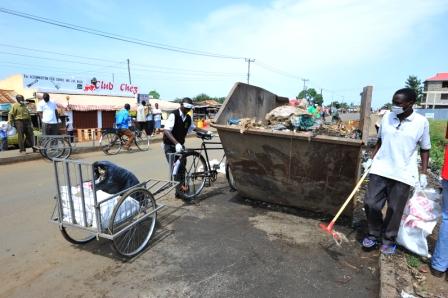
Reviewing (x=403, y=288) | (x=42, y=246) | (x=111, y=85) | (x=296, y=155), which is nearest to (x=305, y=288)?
(x=403, y=288)

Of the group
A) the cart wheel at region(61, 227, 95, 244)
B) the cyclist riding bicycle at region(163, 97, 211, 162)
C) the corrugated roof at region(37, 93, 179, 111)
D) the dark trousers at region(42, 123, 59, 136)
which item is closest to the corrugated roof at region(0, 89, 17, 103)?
the corrugated roof at region(37, 93, 179, 111)

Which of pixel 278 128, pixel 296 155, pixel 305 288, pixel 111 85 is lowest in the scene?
pixel 305 288

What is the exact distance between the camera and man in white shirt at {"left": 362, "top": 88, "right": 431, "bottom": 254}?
3.32 m

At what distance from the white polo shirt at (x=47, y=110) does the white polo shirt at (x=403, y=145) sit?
8.89 meters

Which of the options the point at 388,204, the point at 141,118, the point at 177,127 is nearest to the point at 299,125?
the point at 388,204

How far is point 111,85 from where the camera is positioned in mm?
27219

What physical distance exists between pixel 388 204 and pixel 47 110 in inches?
357

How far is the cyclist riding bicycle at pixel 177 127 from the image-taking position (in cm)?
506

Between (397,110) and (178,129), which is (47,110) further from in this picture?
(397,110)

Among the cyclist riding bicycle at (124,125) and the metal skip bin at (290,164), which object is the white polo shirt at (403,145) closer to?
the metal skip bin at (290,164)

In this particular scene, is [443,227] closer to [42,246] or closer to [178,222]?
[178,222]

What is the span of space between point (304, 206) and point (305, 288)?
1796 mm

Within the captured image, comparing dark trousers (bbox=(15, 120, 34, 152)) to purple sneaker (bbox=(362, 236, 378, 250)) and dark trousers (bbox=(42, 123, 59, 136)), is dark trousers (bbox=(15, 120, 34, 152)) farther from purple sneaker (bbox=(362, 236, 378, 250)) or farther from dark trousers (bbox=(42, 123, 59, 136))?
purple sneaker (bbox=(362, 236, 378, 250))

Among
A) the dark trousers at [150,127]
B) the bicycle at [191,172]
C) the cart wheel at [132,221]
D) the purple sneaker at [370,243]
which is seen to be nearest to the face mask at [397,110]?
the purple sneaker at [370,243]
